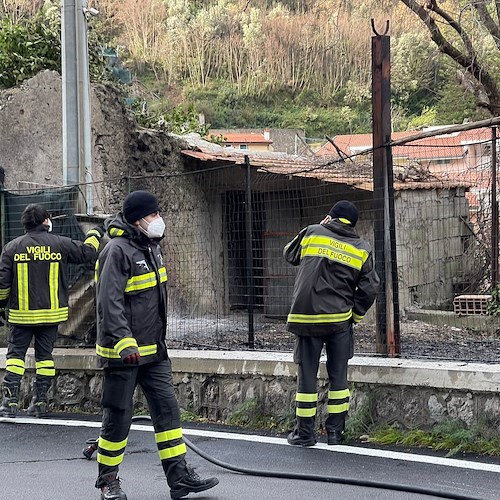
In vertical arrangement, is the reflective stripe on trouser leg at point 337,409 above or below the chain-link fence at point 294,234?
below

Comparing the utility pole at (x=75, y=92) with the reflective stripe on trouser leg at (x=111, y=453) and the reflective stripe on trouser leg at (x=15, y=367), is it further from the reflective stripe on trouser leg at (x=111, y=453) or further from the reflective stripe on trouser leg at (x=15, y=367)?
the reflective stripe on trouser leg at (x=111, y=453)

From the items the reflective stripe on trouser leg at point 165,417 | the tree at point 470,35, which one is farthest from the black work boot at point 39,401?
the tree at point 470,35

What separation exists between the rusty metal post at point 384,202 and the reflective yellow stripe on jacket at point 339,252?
0.59 meters

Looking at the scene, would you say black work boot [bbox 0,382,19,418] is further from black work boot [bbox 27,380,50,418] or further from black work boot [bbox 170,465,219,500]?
black work boot [bbox 170,465,219,500]

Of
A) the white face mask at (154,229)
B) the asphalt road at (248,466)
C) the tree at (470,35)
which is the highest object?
the tree at (470,35)

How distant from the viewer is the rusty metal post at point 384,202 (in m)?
7.22

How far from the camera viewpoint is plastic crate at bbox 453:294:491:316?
13031 mm

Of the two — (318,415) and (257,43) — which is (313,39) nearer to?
(257,43)

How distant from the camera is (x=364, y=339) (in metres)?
10.3

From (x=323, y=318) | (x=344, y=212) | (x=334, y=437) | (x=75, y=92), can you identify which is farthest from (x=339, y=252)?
(x=75, y=92)

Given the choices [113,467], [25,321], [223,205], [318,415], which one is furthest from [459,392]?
[223,205]

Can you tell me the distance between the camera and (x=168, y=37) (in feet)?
227

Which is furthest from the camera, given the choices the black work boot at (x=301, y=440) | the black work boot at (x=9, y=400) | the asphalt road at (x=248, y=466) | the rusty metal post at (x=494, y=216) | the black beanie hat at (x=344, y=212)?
the rusty metal post at (x=494, y=216)

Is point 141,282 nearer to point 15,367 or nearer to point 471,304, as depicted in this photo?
point 15,367
